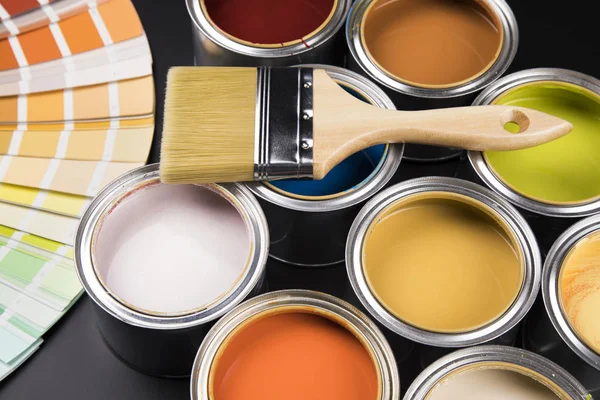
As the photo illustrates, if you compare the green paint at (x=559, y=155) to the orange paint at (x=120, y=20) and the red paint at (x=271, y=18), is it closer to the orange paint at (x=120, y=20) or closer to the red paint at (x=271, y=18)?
the red paint at (x=271, y=18)

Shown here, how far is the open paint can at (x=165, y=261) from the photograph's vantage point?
1.99m

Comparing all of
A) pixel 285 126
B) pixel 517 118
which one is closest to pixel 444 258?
pixel 517 118

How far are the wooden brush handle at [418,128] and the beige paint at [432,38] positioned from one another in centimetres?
34

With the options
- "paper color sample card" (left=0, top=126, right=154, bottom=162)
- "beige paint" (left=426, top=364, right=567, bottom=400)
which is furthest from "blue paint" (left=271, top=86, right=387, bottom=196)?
"beige paint" (left=426, top=364, right=567, bottom=400)

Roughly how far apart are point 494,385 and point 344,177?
671 mm

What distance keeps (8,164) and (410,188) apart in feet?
3.61

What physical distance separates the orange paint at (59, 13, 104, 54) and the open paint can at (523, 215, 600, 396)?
1440mm

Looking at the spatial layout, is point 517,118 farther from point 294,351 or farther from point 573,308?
point 294,351

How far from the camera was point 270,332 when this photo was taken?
206 centimetres

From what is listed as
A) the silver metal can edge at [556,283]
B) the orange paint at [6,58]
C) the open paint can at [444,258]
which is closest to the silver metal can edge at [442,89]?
the open paint can at [444,258]

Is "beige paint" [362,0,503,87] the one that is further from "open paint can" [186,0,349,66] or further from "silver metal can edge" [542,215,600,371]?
"silver metal can edge" [542,215,600,371]

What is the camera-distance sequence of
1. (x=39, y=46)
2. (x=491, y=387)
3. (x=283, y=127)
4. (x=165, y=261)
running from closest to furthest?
(x=491, y=387)
(x=283, y=127)
(x=165, y=261)
(x=39, y=46)

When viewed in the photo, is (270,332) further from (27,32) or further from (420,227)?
(27,32)

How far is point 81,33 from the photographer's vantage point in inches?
103
